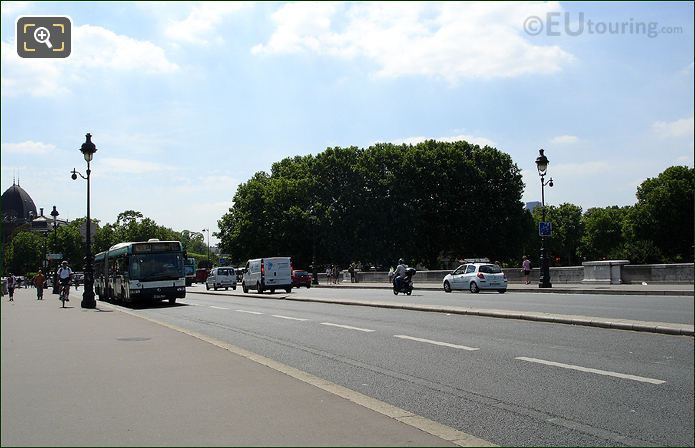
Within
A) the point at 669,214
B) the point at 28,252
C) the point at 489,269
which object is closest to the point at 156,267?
the point at 489,269

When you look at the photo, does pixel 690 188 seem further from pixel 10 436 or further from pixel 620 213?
pixel 10 436

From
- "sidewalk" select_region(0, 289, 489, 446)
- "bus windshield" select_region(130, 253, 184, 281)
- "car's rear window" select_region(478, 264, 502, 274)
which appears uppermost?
"bus windshield" select_region(130, 253, 184, 281)

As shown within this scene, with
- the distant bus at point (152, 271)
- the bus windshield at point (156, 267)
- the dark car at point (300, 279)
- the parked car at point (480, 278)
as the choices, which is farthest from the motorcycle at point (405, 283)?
the dark car at point (300, 279)

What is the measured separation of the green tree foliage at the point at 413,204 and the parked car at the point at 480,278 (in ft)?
104

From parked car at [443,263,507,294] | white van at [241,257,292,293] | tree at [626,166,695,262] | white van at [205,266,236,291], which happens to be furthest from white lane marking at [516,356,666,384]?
tree at [626,166,695,262]

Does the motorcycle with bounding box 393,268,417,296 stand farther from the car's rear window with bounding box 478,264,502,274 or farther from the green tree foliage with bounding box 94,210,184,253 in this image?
the green tree foliage with bounding box 94,210,184,253

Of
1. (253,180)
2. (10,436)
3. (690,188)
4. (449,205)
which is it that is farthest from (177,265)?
(690,188)

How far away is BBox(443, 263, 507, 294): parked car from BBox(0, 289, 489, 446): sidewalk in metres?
28.1

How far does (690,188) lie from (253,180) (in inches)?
2066

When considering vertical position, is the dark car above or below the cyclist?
below

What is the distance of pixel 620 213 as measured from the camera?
402 feet

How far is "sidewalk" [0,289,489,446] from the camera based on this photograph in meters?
6.32

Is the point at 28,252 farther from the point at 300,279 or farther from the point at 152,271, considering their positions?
the point at 152,271

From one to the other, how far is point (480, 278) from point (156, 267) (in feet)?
57.1
